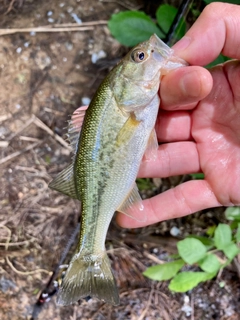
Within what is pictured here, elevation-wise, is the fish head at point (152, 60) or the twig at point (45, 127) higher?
the fish head at point (152, 60)

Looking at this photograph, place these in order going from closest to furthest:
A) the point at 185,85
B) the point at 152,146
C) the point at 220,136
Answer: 1. the point at 185,85
2. the point at 152,146
3. the point at 220,136

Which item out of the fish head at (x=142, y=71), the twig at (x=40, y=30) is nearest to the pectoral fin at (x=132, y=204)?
the fish head at (x=142, y=71)

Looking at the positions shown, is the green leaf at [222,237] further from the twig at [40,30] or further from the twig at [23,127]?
the twig at [40,30]

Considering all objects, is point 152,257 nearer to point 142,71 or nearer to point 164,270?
point 164,270

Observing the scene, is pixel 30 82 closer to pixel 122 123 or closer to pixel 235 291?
pixel 122 123

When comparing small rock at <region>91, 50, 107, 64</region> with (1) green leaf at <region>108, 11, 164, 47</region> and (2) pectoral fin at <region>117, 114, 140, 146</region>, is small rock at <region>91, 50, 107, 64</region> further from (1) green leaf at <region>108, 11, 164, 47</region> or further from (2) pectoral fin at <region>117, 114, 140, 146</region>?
(2) pectoral fin at <region>117, 114, 140, 146</region>

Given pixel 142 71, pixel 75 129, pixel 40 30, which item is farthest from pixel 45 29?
pixel 142 71

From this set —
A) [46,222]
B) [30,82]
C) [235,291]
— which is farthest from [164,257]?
[30,82]

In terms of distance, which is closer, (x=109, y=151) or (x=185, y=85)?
(x=185, y=85)

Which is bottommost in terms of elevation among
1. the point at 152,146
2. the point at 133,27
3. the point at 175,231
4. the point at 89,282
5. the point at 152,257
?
the point at 152,257
